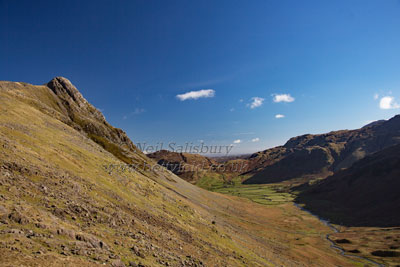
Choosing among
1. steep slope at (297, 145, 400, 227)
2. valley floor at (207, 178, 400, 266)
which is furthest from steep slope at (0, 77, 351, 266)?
steep slope at (297, 145, 400, 227)

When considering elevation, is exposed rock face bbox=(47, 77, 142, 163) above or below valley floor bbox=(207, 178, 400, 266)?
above

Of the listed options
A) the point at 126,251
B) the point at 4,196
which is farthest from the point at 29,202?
the point at 126,251

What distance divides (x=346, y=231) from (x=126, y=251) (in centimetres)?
13414

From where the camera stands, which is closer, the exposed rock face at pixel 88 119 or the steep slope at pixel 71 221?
the steep slope at pixel 71 221

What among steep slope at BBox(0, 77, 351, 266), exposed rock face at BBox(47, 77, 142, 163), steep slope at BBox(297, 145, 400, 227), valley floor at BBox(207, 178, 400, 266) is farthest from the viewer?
steep slope at BBox(297, 145, 400, 227)

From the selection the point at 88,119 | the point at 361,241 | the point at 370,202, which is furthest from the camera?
the point at 370,202

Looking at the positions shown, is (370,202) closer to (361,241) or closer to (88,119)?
(361,241)

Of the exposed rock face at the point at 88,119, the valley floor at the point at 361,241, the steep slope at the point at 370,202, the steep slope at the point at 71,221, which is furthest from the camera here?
the steep slope at the point at 370,202

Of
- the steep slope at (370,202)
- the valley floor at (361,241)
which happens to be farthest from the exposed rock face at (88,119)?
the steep slope at (370,202)

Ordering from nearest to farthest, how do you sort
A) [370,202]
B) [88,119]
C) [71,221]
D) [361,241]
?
1. [71,221]
2. [361,241]
3. [88,119]
4. [370,202]

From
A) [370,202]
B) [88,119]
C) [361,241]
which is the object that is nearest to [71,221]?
[88,119]

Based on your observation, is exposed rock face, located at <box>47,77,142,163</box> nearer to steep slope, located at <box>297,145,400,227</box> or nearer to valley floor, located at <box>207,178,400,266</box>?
valley floor, located at <box>207,178,400,266</box>

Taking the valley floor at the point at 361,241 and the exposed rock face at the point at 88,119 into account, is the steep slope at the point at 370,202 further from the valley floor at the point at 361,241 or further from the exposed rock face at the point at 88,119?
the exposed rock face at the point at 88,119

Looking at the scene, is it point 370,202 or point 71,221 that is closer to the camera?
point 71,221
